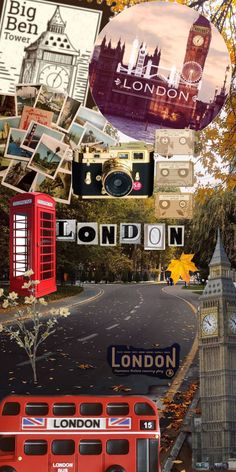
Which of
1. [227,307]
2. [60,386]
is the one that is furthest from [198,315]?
[60,386]

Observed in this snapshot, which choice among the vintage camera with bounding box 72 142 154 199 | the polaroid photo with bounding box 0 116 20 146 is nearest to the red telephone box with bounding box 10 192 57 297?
the vintage camera with bounding box 72 142 154 199

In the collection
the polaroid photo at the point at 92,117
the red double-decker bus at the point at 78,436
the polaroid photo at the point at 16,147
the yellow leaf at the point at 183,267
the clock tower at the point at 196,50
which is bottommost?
the red double-decker bus at the point at 78,436

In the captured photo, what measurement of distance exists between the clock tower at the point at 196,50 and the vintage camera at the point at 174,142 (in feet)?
1.63

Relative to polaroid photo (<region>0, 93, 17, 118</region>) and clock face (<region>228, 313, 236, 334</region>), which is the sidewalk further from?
polaroid photo (<region>0, 93, 17, 118</region>)

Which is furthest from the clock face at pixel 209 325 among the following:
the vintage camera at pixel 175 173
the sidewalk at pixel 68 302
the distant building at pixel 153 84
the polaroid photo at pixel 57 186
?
the distant building at pixel 153 84

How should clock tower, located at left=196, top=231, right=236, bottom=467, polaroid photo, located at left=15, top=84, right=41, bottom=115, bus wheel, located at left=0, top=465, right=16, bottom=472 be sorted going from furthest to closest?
polaroid photo, located at left=15, top=84, right=41, bottom=115 < clock tower, located at left=196, top=231, right=236, bottom=467 < bus wheel, located at left=0, top=465, right=16, bottom=472

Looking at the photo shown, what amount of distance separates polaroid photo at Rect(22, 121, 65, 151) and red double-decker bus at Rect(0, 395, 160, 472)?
7.82 ft

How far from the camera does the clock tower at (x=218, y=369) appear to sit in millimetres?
5332

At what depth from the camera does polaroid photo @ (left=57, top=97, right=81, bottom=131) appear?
548cm

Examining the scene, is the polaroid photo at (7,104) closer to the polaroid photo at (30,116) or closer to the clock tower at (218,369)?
the polaroid photo at (30,116)

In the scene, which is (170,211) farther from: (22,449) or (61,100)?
(22,449)

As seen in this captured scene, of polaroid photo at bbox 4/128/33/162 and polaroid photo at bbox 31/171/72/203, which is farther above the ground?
polaroid photo at bbox 4/128/33/162

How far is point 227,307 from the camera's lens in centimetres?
536

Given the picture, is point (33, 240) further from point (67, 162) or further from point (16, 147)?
point (16, 147)
